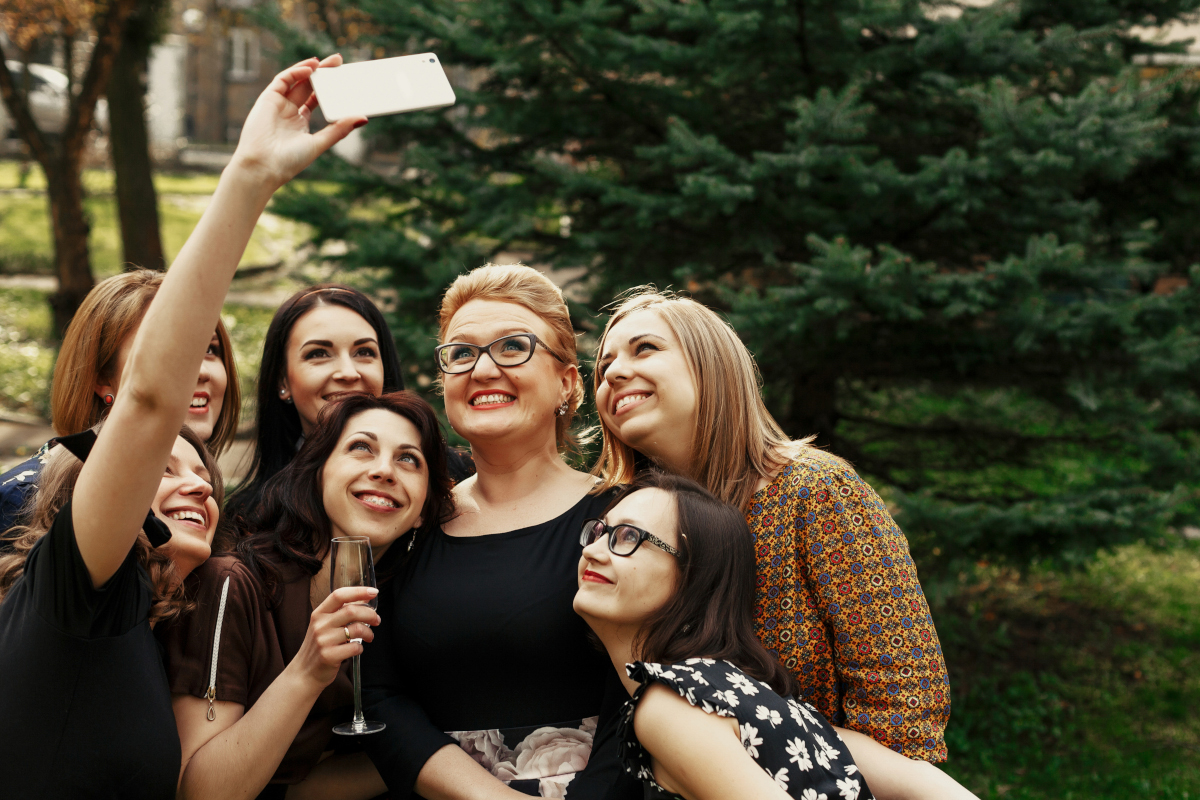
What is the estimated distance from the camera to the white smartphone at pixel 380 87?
5.98 ft

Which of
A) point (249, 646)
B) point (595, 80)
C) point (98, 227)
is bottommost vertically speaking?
point (98, 227)

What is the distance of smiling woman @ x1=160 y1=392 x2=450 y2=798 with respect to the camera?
2.22 metres

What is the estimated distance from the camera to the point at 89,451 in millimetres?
1826

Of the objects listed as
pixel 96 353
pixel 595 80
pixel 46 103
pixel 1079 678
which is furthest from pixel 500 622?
pixel 46 103

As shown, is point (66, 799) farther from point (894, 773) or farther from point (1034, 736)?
point (1034, 736)

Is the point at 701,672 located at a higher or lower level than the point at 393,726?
higher

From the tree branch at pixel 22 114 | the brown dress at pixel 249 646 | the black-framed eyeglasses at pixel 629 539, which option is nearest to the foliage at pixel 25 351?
the tree branch at pixel 22 114

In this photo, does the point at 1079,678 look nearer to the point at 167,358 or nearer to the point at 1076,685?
the point at 1076,685

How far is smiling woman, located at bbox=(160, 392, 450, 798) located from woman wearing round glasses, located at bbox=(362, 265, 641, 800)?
0.14 metres

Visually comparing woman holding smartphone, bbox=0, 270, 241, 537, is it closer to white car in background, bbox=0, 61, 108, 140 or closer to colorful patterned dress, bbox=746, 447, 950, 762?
colorful patterned dress, bbox=746, 447, 950, 762

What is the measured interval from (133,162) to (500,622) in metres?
11.5

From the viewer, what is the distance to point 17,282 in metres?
16.1

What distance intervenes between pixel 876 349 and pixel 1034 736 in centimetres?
241

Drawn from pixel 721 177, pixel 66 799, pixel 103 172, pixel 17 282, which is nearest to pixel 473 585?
pixel 66 799
